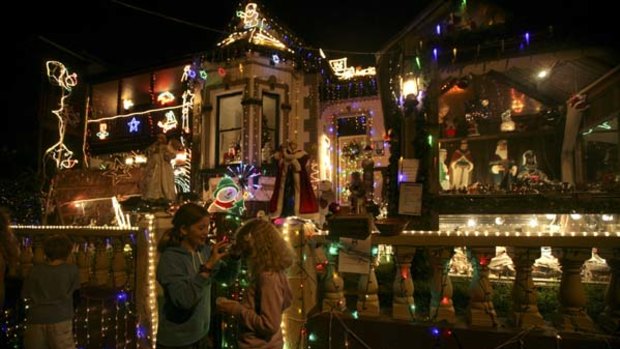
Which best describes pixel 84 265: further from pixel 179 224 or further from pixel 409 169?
pixel 409 169

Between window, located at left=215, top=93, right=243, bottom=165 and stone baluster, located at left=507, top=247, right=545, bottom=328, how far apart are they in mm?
10000

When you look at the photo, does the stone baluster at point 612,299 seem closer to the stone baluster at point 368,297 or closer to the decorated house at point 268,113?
the stone baluster at point 368,297

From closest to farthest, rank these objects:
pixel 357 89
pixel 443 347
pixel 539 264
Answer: pixel 443 347 → pixel 539 264 → pixel 357 89

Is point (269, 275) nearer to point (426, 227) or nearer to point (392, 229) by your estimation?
point (392, 229)

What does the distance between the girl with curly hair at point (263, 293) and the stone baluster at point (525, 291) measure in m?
2.10

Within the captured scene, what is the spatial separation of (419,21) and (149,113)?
12305 millimetres

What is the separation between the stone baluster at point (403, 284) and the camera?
3.69 metres

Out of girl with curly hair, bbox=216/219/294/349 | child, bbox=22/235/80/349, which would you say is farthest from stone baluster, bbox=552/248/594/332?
child, bbox=22/235/80/349

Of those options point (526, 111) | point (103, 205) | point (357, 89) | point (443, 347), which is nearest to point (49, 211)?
point (103, 205)

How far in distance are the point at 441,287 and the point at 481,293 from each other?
0.36 m

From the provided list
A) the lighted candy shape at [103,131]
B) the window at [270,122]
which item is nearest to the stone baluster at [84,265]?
the window at [270,122]

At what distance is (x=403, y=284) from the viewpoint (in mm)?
3725

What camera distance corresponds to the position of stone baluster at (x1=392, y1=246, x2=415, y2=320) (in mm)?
3689

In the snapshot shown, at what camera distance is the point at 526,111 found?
9.85m
